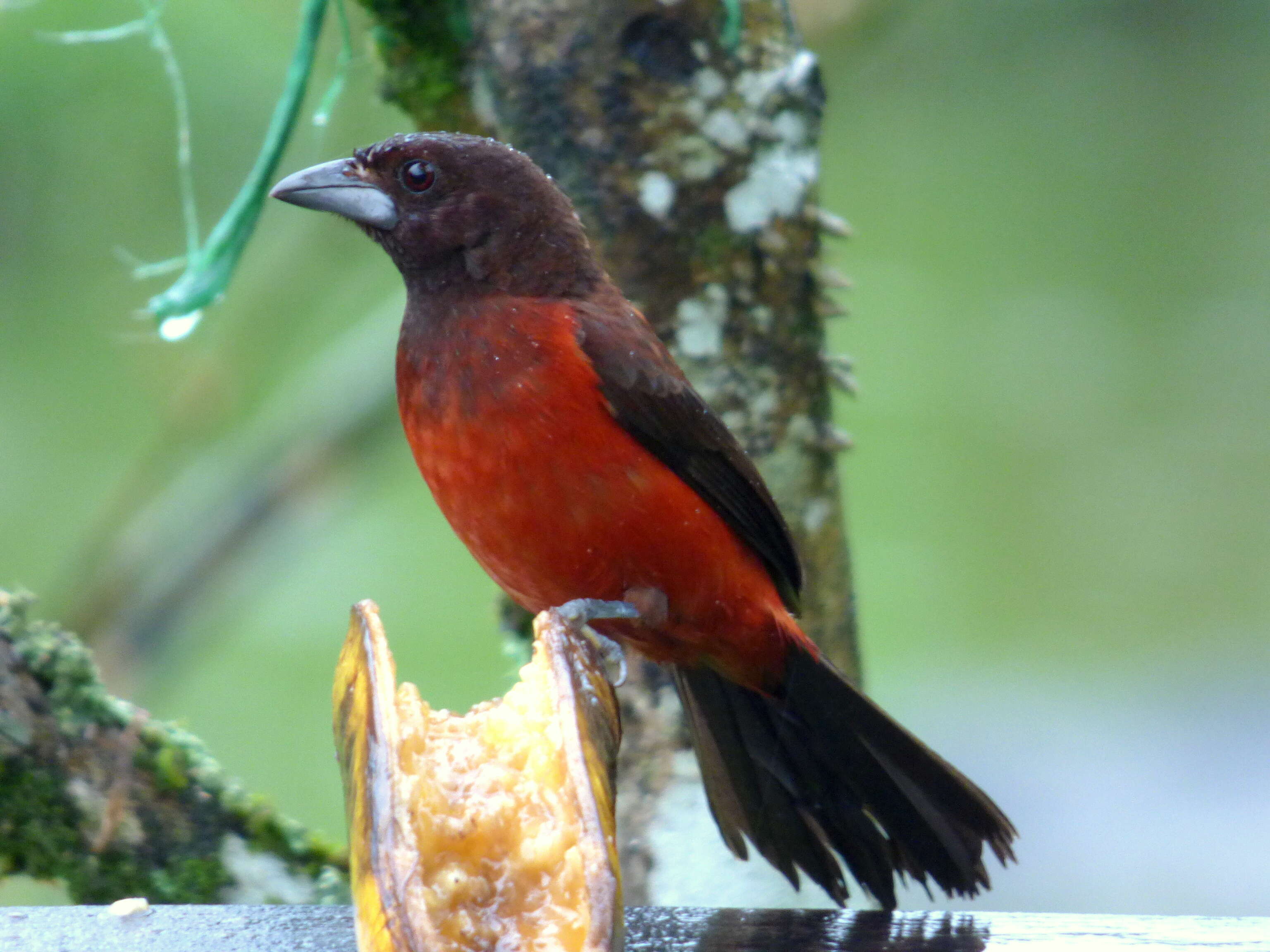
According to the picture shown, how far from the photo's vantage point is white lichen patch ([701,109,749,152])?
105 inches

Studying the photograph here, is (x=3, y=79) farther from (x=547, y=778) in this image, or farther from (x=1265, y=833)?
(x=1265, y=833)

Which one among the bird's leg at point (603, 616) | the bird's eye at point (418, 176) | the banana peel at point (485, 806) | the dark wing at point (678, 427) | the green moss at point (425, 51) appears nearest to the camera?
the banana peel at point (485, 806)

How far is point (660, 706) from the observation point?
2.78 m

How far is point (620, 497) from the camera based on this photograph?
91.7 inches

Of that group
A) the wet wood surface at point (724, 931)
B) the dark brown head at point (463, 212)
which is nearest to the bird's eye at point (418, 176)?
the dark brown head at point (463, 212)

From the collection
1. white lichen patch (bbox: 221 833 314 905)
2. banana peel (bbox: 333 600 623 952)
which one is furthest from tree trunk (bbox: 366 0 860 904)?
banana peel (bbox: 333 600 623 952)

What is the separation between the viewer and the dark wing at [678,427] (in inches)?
92.8

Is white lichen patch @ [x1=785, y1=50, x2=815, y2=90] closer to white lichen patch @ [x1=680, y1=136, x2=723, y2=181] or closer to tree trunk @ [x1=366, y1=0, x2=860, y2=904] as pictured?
tree trunk @ [x1=366, y1=0, x2=860, y2=904]

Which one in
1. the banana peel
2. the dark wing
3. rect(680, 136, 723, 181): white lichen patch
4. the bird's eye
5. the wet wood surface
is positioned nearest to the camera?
the banana peel

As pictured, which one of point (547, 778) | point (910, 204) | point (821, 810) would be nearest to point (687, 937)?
point (547, 778)

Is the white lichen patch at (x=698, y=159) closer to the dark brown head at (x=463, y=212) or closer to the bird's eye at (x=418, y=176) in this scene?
the dark brown head at (x=463, y=212)

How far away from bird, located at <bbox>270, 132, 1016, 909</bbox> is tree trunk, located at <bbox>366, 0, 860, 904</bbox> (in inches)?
5.8

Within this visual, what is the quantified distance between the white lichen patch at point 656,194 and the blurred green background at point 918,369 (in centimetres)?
158

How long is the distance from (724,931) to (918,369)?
4072mm
